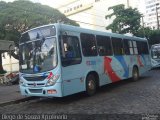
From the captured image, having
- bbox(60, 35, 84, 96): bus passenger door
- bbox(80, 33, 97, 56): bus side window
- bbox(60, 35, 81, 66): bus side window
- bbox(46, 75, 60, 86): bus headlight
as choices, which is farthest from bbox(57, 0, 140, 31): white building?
bbox(46, 75, 60, 86): bus headlight

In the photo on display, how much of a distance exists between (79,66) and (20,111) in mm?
2926

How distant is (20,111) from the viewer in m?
9.65

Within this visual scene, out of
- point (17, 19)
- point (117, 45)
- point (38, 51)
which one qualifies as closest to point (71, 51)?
point (38, 51)

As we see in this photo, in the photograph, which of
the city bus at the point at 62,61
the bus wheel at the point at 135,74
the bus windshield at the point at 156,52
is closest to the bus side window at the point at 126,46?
the bus wheel at the point at 135,74

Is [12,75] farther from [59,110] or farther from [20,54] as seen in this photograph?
[59,110]

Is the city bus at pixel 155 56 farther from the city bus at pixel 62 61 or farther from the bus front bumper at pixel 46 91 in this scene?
the bus front bumper at pixel 46 91

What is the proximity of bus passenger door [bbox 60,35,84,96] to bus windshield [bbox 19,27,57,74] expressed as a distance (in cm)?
41

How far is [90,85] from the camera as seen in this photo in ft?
39.0

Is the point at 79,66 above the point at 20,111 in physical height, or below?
above

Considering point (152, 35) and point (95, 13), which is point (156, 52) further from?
point (95, 13)

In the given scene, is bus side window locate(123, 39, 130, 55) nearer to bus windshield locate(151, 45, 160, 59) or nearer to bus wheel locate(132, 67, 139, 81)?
bus wheel locate(132, 67, 139, 81)

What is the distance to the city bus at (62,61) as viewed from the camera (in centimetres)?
1019

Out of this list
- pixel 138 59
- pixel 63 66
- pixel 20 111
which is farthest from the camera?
pixel 138 59

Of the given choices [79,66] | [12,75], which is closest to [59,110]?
[79,66]
